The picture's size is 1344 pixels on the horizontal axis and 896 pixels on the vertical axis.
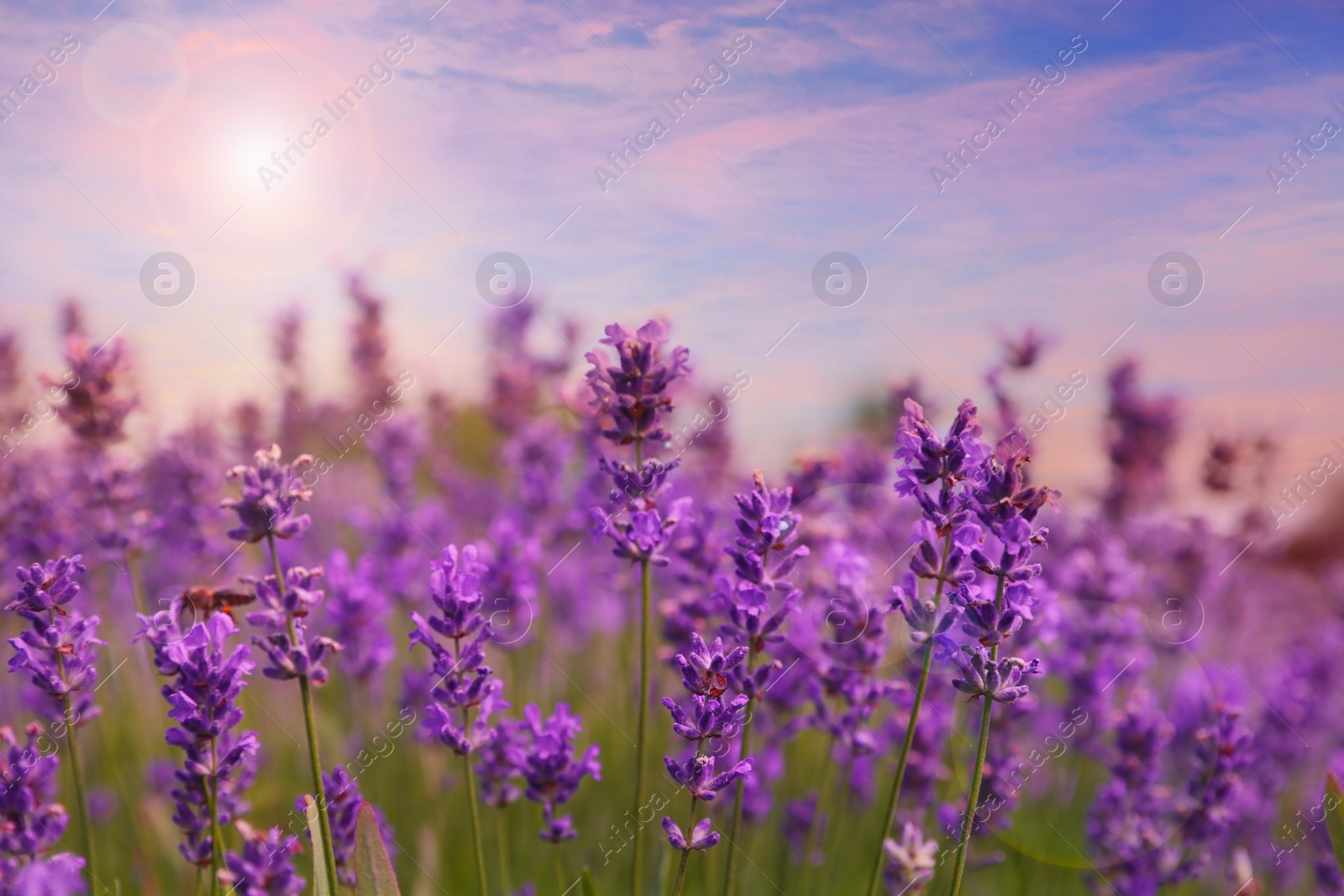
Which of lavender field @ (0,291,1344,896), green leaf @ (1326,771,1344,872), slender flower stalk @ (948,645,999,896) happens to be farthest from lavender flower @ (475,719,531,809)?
green leaf @ (1326,771,1344,872)

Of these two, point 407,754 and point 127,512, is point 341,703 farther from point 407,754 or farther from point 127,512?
point 127,512

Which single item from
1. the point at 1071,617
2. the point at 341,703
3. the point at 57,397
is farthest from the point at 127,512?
the point at 1071,617

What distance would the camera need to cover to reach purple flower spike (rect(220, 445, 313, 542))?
5.09 feet

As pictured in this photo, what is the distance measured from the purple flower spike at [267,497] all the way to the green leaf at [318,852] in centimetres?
46

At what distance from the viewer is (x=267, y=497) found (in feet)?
5.08

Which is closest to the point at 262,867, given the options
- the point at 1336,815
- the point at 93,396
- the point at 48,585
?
the point at 48,585

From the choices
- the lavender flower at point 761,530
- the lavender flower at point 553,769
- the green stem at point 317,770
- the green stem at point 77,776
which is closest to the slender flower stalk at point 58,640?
the green stem at point 77,776

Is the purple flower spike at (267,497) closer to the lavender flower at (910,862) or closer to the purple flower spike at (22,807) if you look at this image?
the purple flower spike at (22,807)

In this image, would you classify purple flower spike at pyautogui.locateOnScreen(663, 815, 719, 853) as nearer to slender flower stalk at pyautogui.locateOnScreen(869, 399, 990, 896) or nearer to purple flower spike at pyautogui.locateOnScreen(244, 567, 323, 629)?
slender flower stalk at pyautogui.locateOnScreen(869, 399, 990, 896)

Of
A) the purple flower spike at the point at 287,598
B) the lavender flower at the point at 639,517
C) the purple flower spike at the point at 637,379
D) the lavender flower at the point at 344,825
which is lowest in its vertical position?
the lavender flower at the point at 344,825

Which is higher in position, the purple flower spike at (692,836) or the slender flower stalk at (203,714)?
the slender flower stalk at (203,714)

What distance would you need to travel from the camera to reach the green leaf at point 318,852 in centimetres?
138

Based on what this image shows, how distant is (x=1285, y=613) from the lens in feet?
→ 21.6

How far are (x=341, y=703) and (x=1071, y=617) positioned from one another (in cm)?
282
